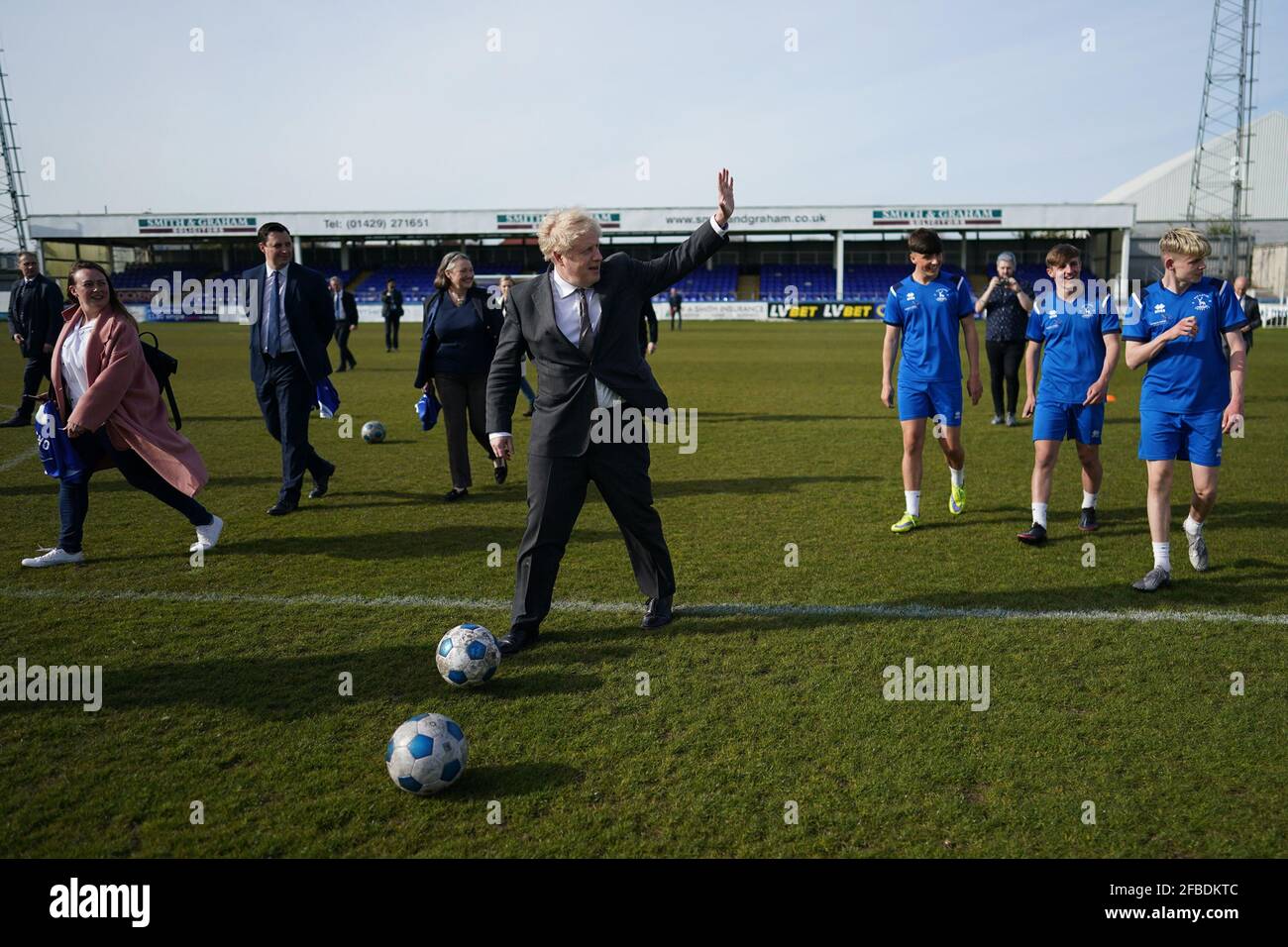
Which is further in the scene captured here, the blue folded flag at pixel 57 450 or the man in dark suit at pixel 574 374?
the blue folded flag at pixel 57 450

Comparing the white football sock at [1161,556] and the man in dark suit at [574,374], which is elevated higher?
the man in dark suit at [574,374]

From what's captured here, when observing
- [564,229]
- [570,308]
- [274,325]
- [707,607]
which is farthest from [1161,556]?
[274,325]

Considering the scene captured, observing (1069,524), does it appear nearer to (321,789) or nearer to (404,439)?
(321,789)

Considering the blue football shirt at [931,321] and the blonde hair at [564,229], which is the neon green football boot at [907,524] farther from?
the blonde hair at [564,229]

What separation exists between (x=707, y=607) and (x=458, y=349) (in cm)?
377

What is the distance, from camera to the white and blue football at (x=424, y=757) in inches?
132

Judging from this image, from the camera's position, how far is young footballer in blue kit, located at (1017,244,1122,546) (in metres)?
6.46

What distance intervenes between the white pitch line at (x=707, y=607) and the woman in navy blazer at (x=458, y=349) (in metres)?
2.56

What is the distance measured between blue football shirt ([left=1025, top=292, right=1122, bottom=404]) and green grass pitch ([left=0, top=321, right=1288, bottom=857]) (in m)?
1.11

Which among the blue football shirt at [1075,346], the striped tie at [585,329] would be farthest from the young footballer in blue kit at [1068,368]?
the striped tie at [585,329]
